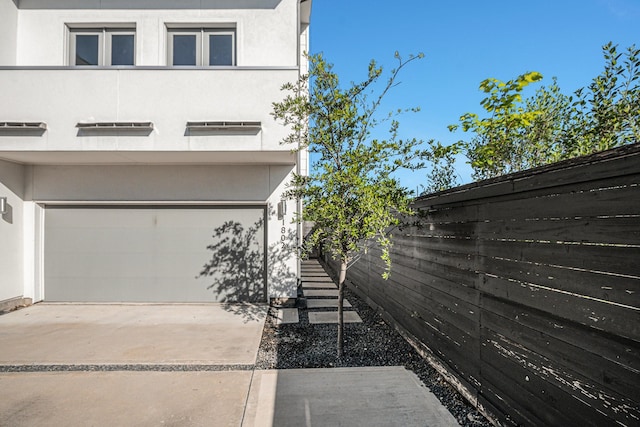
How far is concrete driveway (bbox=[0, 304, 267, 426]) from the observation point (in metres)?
3.22

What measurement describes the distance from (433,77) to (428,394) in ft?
17.1

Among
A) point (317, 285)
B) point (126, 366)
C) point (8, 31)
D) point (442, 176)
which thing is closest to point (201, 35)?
point (8, 31)

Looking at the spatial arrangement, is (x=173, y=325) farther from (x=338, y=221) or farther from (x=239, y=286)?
(x=338, y=221)

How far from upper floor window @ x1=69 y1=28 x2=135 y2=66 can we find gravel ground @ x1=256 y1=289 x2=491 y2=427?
19.8 ft

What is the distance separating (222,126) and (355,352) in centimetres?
410

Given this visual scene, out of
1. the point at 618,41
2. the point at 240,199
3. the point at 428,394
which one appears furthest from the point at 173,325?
the point at 618,41

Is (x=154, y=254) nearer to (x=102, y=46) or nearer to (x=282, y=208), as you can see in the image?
(x=282, y=208)

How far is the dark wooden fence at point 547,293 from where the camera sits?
1854 mm

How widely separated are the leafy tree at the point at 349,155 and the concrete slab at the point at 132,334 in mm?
1732

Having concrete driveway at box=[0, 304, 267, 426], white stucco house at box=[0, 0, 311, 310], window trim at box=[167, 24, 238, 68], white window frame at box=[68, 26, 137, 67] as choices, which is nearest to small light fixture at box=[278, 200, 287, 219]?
white stucco house at box=[0, 0, 311, 310]

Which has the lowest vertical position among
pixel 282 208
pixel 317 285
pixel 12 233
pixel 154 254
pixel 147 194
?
pixel 317 285

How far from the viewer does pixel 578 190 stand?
6.96 ft

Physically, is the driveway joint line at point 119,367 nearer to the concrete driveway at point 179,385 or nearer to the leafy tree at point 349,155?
the concrete driveway at point 179,385

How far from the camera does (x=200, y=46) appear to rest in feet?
24.2
